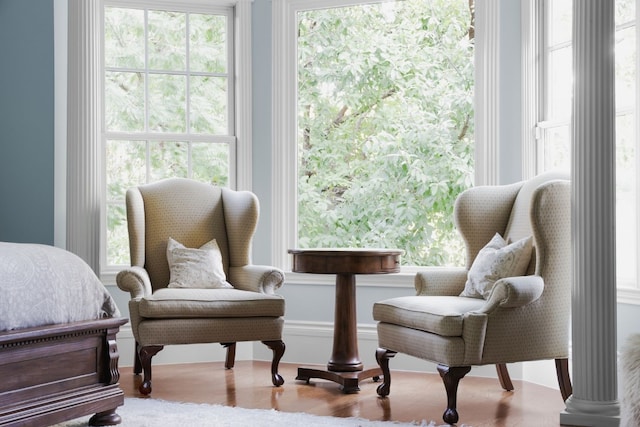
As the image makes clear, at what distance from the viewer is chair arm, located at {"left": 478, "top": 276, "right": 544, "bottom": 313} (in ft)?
12.4

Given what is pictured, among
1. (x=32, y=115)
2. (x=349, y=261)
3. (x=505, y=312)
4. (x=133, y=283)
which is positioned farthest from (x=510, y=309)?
(x=32, y=115)

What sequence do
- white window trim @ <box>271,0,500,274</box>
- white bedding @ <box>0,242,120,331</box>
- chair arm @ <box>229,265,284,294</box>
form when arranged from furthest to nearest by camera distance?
white window trim @ <box>271,0,500,274</box> → chair arm @ <box>229,265,284,294</box> → white bedding @ <box>0,242,120,331</box>

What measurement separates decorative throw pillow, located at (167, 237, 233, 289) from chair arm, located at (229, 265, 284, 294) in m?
0.09

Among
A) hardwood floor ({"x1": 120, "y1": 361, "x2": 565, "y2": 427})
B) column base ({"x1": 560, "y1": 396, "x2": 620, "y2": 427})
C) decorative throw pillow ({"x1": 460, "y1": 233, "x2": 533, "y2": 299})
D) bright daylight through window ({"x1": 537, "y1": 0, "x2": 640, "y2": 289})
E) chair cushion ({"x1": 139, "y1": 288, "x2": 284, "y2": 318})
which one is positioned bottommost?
hardwood floor ({"x1": 120, "y1": 361, "x2": 565, "y2": 427})

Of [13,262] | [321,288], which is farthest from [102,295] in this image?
[321,288]

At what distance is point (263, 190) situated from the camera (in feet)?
18.6

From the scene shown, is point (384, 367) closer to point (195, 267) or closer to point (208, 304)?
point (208, 304)

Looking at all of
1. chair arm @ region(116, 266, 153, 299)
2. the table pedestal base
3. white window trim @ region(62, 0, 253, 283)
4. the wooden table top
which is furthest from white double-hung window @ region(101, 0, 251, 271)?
the table pedestal base

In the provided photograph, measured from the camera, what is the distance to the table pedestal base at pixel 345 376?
14.7 feet

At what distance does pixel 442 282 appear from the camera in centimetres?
452

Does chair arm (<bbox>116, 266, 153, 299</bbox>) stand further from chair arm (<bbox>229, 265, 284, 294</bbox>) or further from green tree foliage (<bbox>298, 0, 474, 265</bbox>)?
green tree foliage (<bbox>298, 0, 474, 265</bbox>)

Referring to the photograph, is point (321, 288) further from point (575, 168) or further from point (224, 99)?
point (575, 168)

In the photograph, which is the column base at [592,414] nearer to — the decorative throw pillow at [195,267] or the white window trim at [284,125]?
the decorative throw pillow at [195,267]

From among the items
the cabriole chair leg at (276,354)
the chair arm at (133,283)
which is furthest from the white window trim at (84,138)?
the cabriole chair leg at (276,354)
